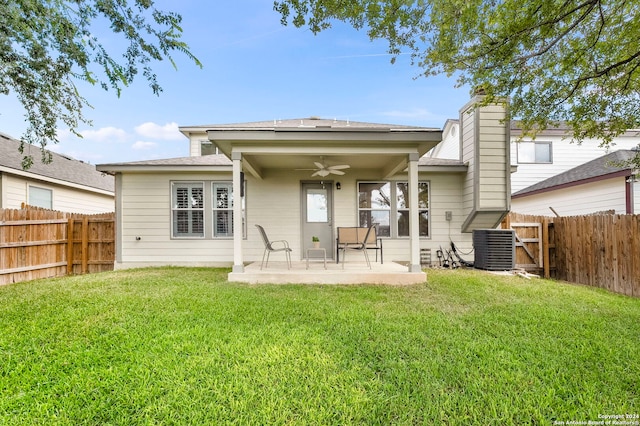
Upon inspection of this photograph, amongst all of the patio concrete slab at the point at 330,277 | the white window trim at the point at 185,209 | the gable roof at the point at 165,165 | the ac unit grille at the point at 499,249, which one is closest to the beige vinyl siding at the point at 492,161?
the ac unit grille at the point at 499,249

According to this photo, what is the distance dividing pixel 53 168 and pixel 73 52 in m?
8.29

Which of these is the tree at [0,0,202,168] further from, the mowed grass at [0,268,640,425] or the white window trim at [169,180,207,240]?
the mowed grass at [0,268,640,425]

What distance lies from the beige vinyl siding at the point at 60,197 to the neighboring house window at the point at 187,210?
5226 millimetres

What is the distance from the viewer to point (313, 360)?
2486mm

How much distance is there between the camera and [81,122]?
5.41m

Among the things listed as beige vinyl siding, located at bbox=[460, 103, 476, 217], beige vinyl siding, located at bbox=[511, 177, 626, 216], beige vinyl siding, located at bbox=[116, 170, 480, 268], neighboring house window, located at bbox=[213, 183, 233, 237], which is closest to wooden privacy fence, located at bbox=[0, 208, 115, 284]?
beige vinyl siding, located at bbox=[116, 170, 480, 268]

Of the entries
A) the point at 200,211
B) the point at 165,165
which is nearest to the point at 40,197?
the point at 165,165

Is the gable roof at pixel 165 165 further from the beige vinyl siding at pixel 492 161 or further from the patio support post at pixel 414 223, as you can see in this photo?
the beige vinyl siding at pixel 492 161

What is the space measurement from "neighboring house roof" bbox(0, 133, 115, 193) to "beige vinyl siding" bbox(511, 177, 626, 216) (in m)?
14.1

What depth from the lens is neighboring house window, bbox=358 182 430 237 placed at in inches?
302

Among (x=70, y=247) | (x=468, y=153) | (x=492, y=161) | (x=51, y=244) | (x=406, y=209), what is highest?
(x=468, y=153)

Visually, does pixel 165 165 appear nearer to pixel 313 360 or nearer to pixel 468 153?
pixel 313 360

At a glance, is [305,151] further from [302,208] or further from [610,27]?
[610,27]

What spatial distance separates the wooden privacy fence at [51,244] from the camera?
6094 mm
